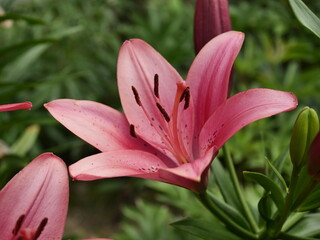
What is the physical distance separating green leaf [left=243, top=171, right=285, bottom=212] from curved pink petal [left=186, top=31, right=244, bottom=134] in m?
0.08

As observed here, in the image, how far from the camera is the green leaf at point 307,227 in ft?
1.98

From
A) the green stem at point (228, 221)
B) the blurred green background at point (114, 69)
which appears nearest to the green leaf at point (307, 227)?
the green stem at point (228, 221)

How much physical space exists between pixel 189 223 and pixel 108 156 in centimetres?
15

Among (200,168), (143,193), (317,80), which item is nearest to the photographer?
(200,168)

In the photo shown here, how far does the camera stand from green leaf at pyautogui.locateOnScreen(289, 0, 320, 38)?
1.80ft

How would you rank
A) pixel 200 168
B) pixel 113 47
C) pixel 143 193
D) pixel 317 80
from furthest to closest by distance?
pixel 143 193
pixel 113 47
pixel 317 80
pixel 200 168

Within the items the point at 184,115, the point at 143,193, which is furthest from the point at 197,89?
the point at 143,193

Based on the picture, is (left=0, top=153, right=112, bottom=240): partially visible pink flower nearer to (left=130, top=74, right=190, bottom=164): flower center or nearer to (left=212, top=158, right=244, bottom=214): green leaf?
(left=130, top=74, right=190, bottom=164): flower center

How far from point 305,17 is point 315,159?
16 centimetres

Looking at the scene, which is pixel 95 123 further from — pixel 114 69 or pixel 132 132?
pixel 114 69

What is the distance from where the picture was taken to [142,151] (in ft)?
1.78

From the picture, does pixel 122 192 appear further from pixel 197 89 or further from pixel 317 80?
pixel 197 89

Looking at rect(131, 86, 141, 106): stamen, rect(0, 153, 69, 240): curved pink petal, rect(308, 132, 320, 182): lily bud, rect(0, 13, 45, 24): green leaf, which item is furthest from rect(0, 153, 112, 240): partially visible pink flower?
rect(0, 13, 45, 24): green leaf

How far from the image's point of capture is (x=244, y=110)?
51 cm
